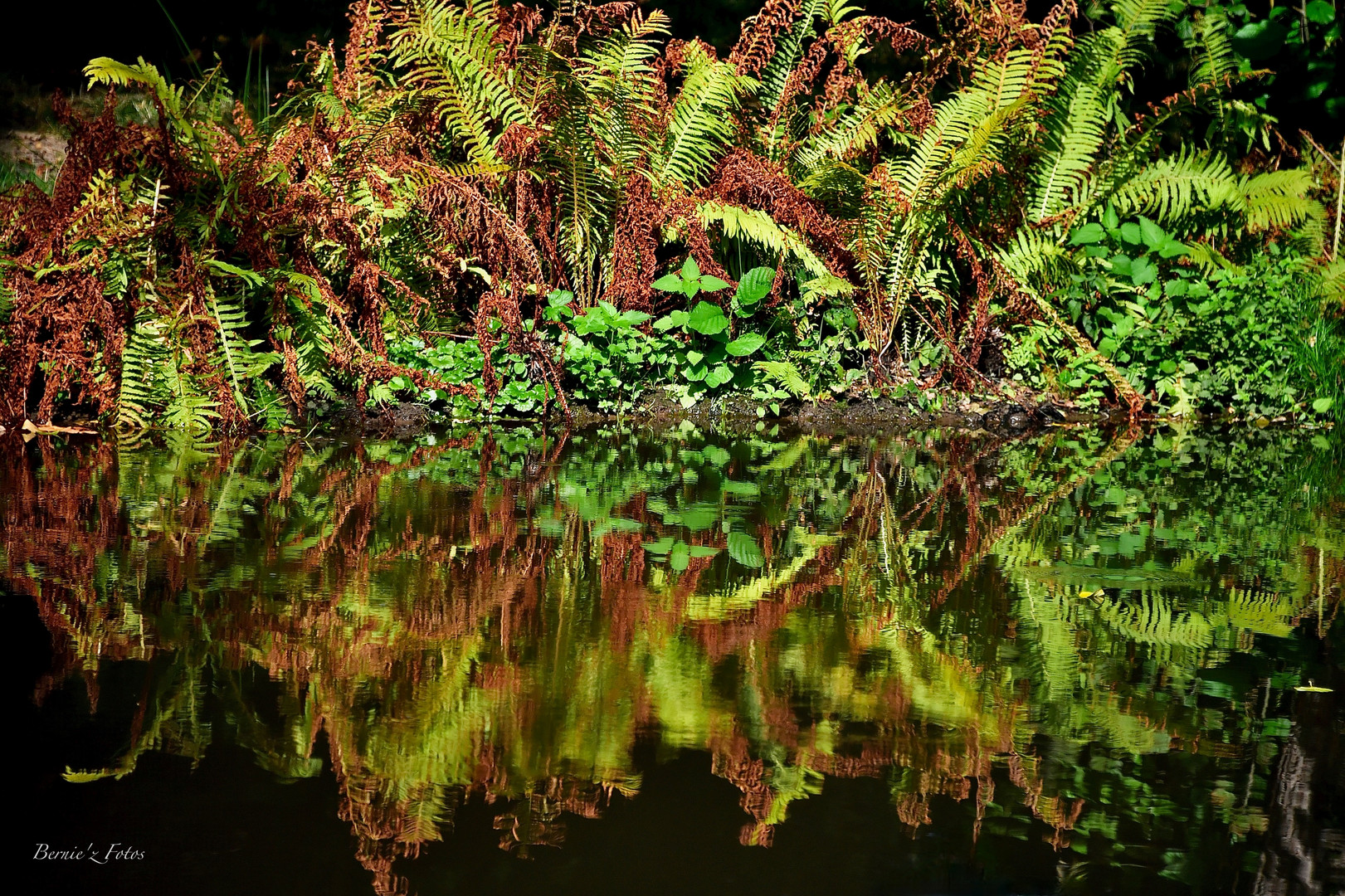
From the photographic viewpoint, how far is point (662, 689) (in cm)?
264

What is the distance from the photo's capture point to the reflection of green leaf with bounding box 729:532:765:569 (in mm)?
3688

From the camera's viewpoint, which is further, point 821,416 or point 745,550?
point 821,416

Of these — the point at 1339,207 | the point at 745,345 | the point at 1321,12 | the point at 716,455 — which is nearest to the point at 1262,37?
the point at 1321,12

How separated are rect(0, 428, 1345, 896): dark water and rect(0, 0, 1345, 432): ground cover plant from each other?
4.49ft

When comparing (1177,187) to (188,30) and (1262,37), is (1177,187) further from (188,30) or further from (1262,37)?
(188,30)

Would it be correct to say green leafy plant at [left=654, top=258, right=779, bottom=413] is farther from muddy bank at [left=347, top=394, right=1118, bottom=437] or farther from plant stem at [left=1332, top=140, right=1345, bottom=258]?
plant stem at [left=1332, top=140, right=1345, bottom=258]

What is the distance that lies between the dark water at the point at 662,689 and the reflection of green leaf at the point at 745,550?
45 mm

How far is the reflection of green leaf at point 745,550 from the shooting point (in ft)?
12.1

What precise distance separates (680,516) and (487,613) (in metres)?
1.27

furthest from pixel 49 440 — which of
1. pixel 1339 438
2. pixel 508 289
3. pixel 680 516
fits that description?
pixel 1339 438

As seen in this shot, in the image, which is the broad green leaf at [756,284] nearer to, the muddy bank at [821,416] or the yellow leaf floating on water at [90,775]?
the muddy bank at [821,416]

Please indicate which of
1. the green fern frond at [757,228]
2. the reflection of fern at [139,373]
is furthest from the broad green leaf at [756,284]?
the reflection of fern at [139,373]
